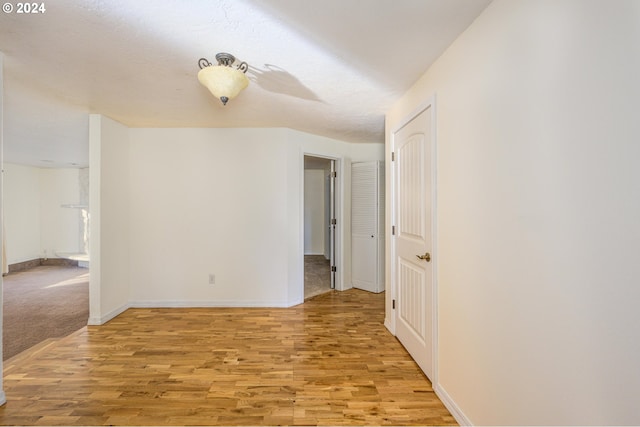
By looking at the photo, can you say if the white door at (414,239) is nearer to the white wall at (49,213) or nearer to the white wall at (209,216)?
the white wall at (209,216)

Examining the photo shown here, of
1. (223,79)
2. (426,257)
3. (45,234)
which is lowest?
(45,234)

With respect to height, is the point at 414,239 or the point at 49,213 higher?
the point at 49,213

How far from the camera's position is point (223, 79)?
1.72 metres

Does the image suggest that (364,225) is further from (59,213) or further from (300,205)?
(59,213)

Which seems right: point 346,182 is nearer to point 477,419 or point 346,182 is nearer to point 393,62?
point 393,62

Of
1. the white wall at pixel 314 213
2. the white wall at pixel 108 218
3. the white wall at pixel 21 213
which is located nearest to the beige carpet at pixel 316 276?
the white wall at pixel 314 213

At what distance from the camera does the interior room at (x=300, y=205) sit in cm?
90

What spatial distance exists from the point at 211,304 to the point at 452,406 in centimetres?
290

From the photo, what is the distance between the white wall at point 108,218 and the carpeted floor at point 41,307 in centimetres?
37

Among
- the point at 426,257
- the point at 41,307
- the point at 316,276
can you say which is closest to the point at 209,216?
the point at 316,276

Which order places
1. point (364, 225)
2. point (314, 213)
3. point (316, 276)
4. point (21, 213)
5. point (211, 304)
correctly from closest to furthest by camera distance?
point (211, 304)
point (364, 225)
point (316, 276)
point (21, 213)
point (314, 213)

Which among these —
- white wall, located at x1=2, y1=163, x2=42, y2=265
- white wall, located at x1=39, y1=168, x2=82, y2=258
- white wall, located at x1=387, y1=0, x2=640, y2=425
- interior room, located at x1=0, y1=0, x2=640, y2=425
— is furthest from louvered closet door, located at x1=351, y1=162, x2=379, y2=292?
white wall, located at x1=2, y1=163, x2=42, y2=265

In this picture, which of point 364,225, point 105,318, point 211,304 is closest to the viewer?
point 105,318

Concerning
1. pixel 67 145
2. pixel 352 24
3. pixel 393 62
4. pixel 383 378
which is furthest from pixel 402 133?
pixel 67 145
